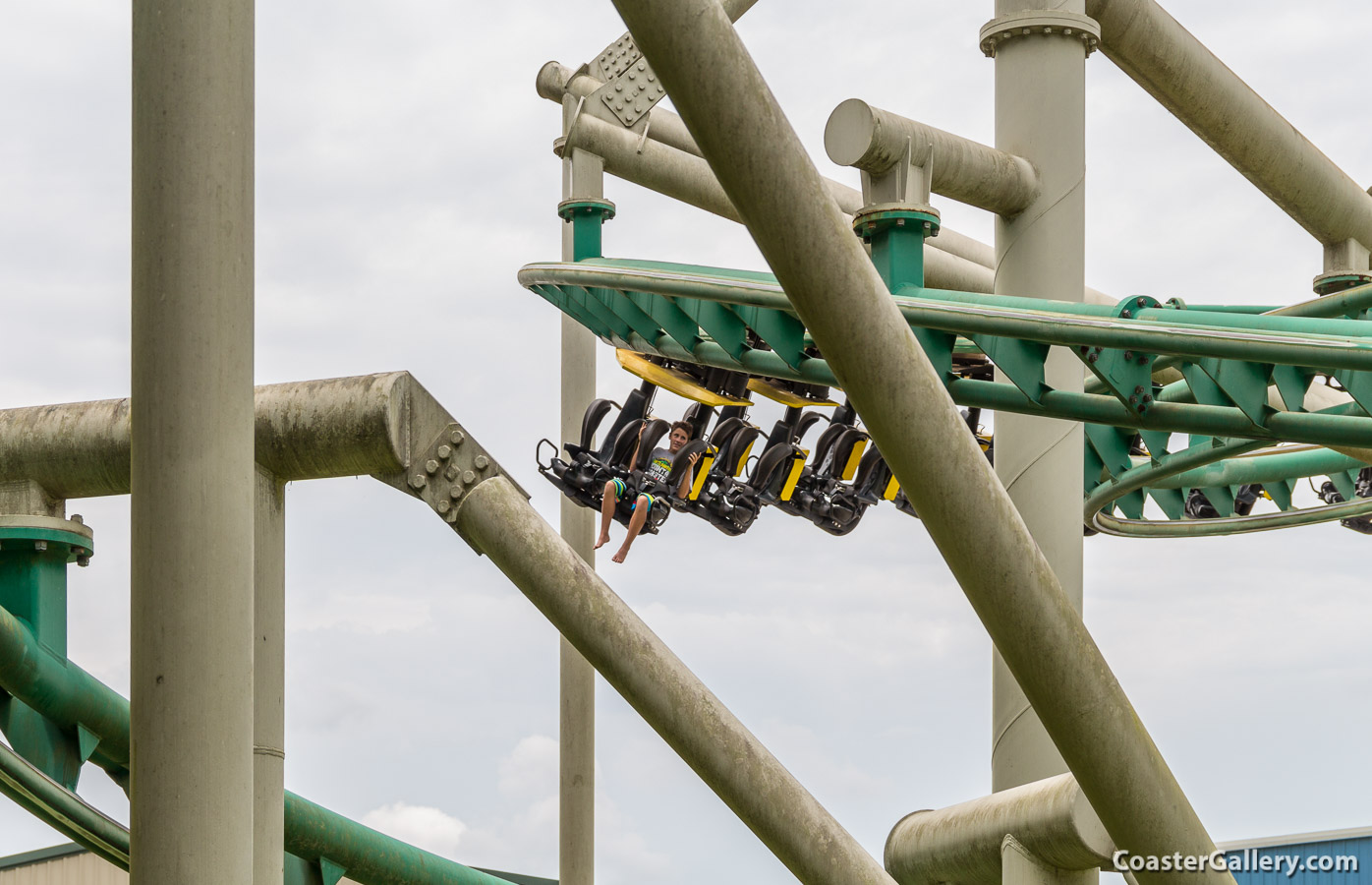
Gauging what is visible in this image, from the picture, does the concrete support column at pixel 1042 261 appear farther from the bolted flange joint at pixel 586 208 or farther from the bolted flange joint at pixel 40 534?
the bolted flange joint at pixel 40 534

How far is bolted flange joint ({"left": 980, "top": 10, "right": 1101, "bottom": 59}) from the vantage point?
7.35 m

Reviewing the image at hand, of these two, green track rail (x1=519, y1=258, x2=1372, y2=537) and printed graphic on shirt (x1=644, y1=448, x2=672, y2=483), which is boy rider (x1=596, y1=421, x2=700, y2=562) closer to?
printed graphic on shirt (x1=644, y1=448, x2=672, y2=483)

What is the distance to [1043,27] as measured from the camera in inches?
290

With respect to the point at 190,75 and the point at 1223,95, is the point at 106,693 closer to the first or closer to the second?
the point at 190,75

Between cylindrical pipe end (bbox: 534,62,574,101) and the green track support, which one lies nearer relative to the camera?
the green track support

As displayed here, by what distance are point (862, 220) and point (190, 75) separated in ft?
11.7

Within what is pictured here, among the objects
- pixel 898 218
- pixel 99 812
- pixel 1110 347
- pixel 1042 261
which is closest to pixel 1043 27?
pixel 1042 261

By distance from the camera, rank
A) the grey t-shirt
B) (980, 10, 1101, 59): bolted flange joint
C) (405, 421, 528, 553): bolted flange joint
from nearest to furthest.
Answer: (405, 421, 528, 553): bolted flange joint → (980, 10, 1101, 59): bolted flange joint → the grey t-shirt

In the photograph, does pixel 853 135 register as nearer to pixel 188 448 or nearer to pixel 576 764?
pixel 188 448

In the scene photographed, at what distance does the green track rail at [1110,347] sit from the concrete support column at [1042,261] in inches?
19.0

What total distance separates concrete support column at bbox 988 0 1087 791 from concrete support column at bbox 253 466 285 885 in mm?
3669

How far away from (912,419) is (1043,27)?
464cm

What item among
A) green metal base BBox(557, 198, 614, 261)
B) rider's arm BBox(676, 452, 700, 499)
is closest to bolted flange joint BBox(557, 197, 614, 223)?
green metal base BBox(557, 198, 614, 261)

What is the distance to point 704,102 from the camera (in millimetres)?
2900
